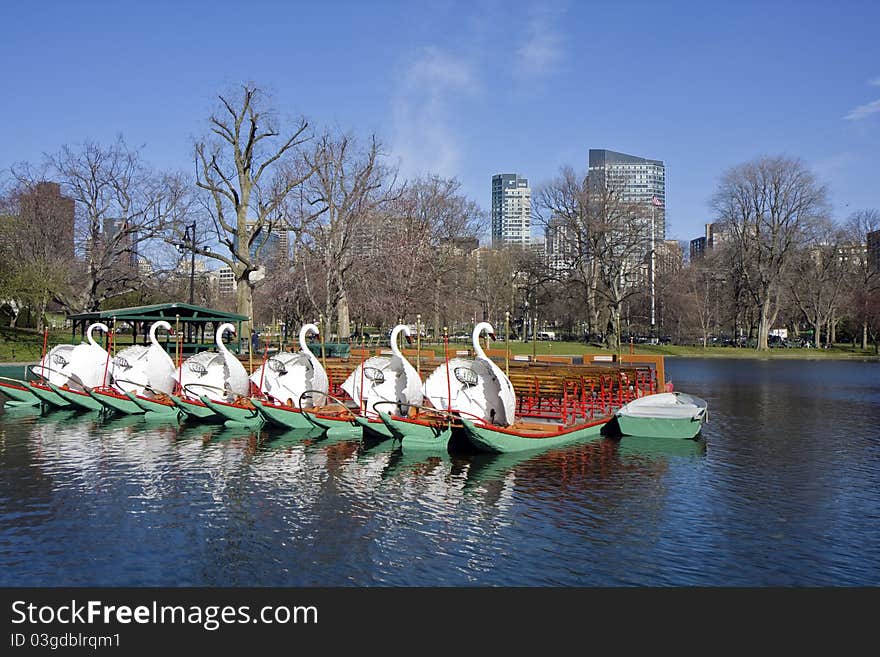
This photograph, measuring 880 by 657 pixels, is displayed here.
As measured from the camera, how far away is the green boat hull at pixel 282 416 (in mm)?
23438

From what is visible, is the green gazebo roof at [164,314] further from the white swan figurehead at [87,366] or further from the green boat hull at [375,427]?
the green boat hull at [375,427]

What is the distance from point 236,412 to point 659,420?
536 inches

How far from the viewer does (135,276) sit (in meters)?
61.0

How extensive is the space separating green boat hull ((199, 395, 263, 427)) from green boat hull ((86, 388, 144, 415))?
3776 mm

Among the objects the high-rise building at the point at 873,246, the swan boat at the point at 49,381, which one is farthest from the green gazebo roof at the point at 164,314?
the high-rise building at the point at 873,246

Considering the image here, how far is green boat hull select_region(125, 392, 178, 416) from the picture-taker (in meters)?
26.9

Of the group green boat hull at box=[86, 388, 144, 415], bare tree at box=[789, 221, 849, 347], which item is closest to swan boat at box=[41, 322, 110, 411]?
green boat hull at box=[86, 388, 144, 415]

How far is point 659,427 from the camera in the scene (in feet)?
76.9

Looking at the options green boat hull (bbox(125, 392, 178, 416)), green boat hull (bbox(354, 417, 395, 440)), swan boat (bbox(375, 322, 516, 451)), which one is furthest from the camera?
green boat hull (bbox(125, 392, 178, 416))

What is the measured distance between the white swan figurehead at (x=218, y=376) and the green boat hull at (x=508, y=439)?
35.1ft

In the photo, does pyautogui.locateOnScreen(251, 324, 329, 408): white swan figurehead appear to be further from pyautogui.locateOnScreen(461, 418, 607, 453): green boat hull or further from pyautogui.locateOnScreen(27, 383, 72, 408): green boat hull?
pyautogui.locateOnScreen(27, 383, 72, 408): green boat hull
